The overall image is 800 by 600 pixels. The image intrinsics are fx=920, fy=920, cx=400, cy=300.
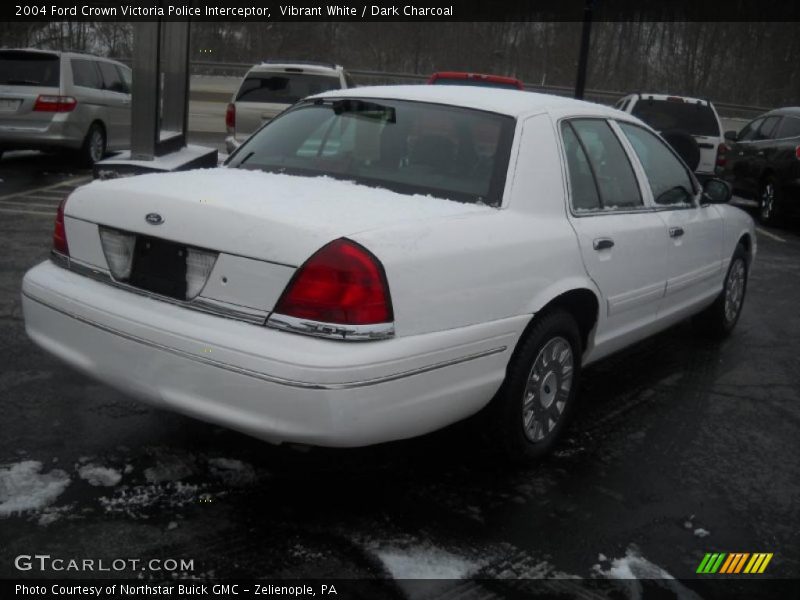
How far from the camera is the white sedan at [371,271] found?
3020 millimetres

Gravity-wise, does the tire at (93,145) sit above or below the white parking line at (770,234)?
above

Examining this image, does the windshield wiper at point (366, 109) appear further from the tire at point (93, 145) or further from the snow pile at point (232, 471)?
the tire at point (93, 145)

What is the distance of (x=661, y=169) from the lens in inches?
A: 204

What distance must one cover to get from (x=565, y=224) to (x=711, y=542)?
1417 mm

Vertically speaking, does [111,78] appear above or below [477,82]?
below

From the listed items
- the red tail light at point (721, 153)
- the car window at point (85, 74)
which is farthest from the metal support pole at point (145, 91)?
the red tail light at point (721, 153)

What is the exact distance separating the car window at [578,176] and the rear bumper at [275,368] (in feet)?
2.89

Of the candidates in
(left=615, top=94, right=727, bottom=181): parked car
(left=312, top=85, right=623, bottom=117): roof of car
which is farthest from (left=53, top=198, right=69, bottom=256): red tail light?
(left=615, top=94, right=727, bottom=181): parked car

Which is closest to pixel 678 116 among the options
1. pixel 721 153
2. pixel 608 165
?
pixel 721 153

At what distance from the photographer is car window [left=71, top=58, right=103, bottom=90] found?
13.9 metres

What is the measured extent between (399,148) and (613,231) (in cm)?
110

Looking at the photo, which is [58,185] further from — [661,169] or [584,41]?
[661,169]

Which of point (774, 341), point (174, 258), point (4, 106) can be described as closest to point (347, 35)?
point (4, 106)

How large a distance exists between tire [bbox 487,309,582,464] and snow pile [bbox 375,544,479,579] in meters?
0.74
